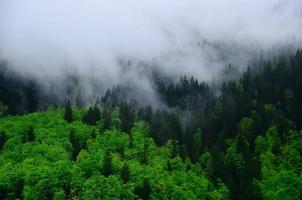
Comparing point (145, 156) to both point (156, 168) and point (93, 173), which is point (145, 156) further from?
point (93, 173)

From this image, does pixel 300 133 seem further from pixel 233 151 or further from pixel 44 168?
pixel 44 168

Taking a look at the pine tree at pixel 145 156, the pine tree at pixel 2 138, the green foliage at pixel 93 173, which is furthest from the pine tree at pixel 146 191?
the pine tree at pixel 2 138

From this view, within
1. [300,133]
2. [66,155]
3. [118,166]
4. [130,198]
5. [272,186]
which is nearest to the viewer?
[130,198]

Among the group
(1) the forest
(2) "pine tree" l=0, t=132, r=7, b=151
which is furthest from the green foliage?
(2) "pine tree" l=0, t=132, r=7, b=151

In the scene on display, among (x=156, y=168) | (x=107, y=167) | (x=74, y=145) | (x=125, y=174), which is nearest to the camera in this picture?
(x=125, y=174)

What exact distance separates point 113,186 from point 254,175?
42966 millimetres

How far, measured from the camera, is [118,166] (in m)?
168

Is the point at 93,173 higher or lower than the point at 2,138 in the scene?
lower

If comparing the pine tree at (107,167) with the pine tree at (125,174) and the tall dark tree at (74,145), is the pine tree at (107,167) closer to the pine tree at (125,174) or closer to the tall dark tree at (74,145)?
the pine tree at (125,174)

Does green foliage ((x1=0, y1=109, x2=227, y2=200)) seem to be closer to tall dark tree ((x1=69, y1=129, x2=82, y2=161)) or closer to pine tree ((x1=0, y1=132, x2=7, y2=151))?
tall dark tree ((x1=69, y1=129, x2=82, y2=161))

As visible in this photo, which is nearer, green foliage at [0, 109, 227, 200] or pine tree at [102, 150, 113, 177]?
green foliage at [0, 109, 227, 200]

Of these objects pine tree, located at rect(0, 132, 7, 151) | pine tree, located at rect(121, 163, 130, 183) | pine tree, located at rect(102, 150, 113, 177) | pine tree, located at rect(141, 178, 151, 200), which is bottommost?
pine tree, located at rect(141, 178, 151, 200)

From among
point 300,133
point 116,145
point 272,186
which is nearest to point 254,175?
point 272,186

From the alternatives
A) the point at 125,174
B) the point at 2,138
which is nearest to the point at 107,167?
the point at 125,174
